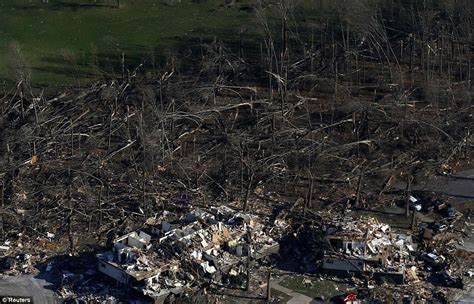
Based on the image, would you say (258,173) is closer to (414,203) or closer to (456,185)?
(414,203)

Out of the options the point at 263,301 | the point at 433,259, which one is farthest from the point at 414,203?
the point at 263,301

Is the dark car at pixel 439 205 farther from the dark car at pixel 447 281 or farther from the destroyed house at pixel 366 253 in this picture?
the dark car at pixel 447 281

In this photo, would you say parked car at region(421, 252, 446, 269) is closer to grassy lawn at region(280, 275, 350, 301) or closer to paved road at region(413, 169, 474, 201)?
grassy lawn at region(280, 275, 350, 301)

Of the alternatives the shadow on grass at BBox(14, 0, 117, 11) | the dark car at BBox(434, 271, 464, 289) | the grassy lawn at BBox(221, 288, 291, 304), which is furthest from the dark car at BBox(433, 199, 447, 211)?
the shadow on grass at BBox(14, 0, 117, 11)

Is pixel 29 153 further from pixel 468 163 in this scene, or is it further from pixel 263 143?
pixel 468 163

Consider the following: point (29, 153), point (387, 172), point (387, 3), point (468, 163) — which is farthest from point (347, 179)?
point (387, 3)
